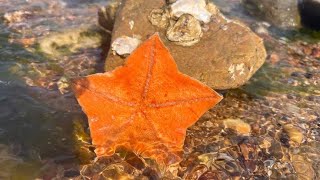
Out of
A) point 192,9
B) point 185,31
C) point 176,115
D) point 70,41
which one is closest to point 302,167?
point 176,115

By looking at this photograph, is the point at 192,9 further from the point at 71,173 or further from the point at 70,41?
the point at 71,173

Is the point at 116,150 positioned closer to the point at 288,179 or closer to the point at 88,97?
the point at 88,97

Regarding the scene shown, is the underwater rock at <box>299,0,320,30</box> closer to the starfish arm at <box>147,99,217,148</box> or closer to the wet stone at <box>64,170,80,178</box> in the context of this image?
the starfish arm at <box>147,99,217,148</box>

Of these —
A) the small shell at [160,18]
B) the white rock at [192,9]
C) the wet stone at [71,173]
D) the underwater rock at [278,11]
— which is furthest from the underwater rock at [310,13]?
the wet stone at [71,173]

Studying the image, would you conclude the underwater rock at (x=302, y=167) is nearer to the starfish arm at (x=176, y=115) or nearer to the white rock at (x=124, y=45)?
the starfish arm at (x=176, y=115)

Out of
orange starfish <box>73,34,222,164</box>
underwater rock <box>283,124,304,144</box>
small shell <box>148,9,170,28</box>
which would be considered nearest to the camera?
orange starfish <box>73,34,222,164</box>

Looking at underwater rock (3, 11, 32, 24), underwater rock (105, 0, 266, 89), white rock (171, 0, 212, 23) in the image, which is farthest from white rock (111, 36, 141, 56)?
underwater rock (3, 11, 32, 24)

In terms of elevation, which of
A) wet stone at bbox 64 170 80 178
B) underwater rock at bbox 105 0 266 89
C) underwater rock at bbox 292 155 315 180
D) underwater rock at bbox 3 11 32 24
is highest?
underwater rock at bbox 105 0 266 89
